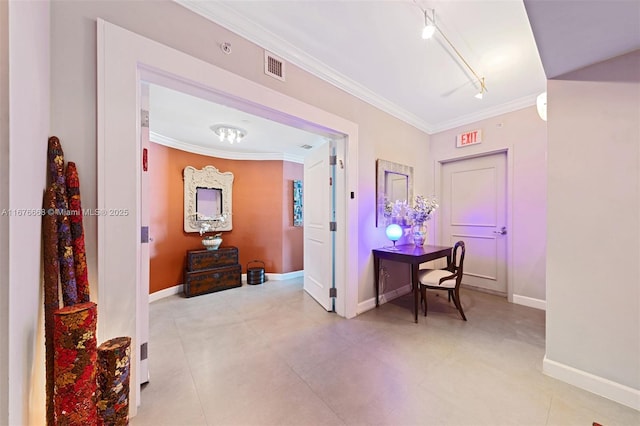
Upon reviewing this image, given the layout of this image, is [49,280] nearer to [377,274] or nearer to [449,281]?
[377,274]

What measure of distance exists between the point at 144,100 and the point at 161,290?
9.22 feet

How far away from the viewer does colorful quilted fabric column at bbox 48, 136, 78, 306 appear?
3.55 ft

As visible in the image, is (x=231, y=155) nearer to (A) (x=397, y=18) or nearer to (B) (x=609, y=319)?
(A) (x=397, y=18)

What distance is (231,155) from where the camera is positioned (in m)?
4.34

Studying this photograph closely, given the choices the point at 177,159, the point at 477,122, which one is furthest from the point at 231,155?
the point at 477,122

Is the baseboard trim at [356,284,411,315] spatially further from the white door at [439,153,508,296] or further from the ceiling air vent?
the ceiling air vent

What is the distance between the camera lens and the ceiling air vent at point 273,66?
1.92 meters

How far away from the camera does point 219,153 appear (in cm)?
421

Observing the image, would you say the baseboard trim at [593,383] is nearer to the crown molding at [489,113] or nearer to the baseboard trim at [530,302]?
the baseboard trim at [530,302]

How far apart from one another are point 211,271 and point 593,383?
4012mm

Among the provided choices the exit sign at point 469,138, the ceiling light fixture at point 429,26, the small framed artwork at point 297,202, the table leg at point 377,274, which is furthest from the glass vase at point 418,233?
the small framed artwork at point 297,202

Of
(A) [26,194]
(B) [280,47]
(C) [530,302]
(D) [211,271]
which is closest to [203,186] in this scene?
(D) [211,271]

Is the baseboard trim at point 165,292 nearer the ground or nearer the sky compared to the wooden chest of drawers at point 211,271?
nearer the ground

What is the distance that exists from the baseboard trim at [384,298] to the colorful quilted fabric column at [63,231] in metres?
2.43
